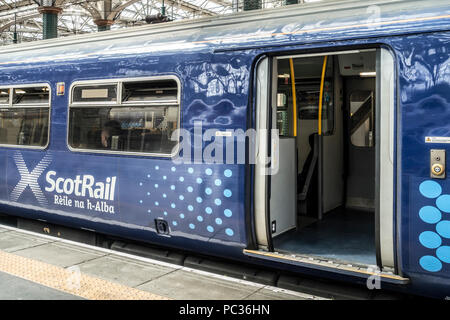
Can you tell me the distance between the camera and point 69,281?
14.0 ft

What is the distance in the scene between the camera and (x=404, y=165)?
3.48m

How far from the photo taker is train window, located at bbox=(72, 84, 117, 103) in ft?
16.7

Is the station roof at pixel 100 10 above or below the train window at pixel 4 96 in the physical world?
above

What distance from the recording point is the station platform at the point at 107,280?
3.96m

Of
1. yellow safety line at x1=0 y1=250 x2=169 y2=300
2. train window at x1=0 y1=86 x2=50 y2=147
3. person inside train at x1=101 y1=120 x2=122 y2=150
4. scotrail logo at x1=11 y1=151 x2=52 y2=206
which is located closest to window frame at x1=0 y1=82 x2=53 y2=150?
train window at x1=0 y1=86 x2=50 y2=147

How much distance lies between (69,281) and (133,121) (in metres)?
1.78

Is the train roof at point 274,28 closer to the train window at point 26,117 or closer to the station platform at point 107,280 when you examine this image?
the train window at point 26,117

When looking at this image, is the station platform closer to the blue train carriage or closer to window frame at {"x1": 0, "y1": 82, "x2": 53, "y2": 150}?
the blue train carriage

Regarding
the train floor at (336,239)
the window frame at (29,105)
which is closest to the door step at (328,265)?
the train floor at (336,239)

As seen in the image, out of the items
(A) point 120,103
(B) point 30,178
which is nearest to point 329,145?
(A) point 120,103

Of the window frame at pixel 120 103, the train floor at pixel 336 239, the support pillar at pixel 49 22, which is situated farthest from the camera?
the support pillar at pixel 49 22

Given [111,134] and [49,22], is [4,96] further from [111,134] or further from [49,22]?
[49,22]

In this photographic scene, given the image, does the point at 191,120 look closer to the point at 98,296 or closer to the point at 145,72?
the point at 145,72
